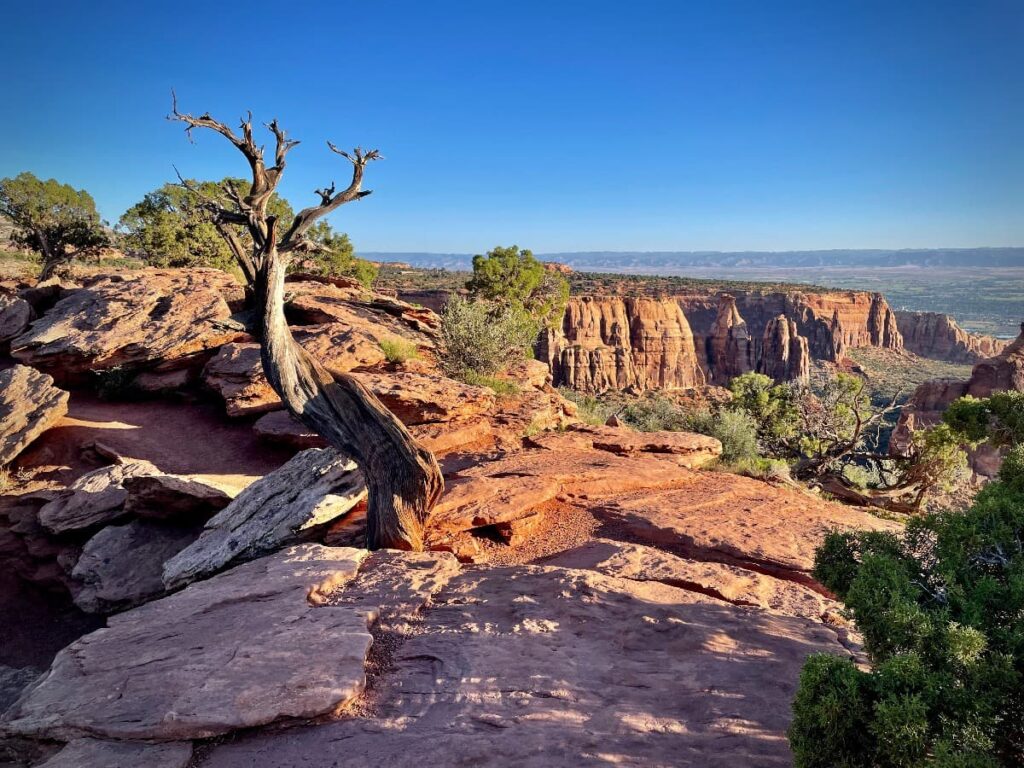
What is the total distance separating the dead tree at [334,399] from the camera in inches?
255

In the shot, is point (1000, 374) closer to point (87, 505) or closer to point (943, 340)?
point (87, 505)

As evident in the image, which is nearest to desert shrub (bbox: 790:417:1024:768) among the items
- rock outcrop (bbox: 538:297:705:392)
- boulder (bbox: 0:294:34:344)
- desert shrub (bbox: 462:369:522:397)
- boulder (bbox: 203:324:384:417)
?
desert shrub (bbox: 462:369:522:397)

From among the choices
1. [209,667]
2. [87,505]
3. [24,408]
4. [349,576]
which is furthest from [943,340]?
[24,408]

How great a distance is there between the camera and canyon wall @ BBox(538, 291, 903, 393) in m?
55.7

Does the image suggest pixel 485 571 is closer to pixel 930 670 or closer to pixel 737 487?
pixel 930 670

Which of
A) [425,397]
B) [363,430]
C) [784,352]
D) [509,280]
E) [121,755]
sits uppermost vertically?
[509,280]

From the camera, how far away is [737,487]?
957cm

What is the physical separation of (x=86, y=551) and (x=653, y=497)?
27.9ft

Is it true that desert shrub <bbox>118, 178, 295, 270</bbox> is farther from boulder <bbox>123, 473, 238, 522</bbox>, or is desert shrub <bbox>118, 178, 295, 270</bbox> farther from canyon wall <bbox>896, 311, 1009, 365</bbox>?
canyon wall <bbox>896, 311, 1009, 365</bbox>

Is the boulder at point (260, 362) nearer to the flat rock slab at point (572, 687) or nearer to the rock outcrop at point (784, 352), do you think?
the flat rock slab at point (572, 687)

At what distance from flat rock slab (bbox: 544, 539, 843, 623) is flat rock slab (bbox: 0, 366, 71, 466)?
32.8ft

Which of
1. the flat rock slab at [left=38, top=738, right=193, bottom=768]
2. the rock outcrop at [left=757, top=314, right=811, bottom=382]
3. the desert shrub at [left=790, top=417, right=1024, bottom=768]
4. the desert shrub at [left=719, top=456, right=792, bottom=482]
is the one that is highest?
the desert shrub at [left=790, top=417, right=1024, bottom=768]

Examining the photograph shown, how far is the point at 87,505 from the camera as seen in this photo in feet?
28.9

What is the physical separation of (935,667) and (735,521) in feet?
16.5
